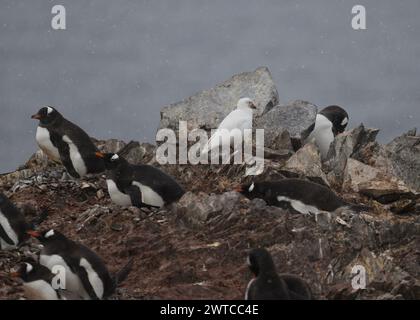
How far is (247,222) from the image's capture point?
14172 mm

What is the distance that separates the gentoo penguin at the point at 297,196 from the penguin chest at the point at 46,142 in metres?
4.63

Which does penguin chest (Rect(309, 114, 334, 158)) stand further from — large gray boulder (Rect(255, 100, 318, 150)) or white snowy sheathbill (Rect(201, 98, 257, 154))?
white snowy sheathbill (Rect(201, 98, 257, 154))

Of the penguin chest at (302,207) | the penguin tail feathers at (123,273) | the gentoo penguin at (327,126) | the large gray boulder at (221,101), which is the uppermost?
the large gray boulder at (221,101)

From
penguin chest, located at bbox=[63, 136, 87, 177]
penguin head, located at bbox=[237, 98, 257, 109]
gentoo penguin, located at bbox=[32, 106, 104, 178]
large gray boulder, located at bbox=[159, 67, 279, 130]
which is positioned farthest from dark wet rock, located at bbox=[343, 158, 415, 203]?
penguin chest, located at bbox=[63, 136, 87, 177]

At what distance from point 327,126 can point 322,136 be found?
0.33m

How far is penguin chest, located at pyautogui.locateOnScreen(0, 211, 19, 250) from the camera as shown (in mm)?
14500

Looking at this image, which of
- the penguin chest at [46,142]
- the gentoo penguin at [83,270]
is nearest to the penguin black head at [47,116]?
the penguin chest at [46,142]

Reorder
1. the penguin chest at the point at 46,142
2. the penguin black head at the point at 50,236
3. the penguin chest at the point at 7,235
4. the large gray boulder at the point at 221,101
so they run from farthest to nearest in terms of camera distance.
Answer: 1. the large gray boulder at the point at 221,101
2. the penguin chest at the point at 46,142
3. the penguin chest at the point at 7,235
4. the penguin black head at the point at 50,236

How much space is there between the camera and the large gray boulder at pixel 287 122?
18.5m

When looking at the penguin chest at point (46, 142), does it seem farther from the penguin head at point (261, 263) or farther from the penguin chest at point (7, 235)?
the penguin head at point (261, 263)

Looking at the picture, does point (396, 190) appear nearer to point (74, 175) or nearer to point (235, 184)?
point (235, 184)

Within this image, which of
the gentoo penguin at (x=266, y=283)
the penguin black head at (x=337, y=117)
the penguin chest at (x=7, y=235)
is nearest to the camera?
the gentoo penguin at (x=266, y=283)

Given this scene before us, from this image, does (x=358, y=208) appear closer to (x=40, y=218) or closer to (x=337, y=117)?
(x=40, y=218)
